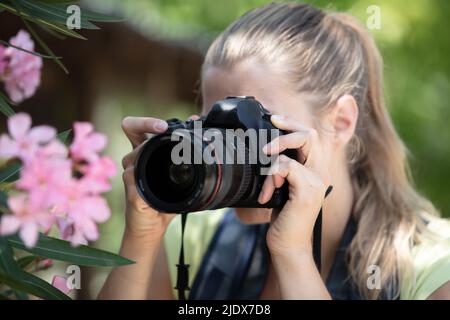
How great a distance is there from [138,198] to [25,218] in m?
0.69

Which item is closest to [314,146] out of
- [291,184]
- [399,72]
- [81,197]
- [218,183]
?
[291,184]

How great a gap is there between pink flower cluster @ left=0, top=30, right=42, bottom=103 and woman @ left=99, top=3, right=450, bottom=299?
266mm

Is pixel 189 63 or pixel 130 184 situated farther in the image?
pixel 189 63

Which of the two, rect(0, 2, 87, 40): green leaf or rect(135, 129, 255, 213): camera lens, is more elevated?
rect(0, 2, 87, 40): green leaf

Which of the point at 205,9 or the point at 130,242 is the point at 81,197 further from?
the point at 205,9

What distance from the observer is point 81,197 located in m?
0.64

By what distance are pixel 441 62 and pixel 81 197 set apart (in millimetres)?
2443

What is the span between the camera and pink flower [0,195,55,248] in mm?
608

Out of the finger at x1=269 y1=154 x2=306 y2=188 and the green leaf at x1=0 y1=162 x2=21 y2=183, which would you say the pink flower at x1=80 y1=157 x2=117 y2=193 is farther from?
the finger at x1=269 y1=154 x2=306 y2=188

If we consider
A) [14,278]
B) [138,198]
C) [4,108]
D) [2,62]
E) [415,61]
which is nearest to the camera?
[14,278]

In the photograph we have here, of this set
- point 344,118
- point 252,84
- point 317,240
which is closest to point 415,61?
point 344,118

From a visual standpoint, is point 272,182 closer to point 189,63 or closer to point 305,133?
point 305,133

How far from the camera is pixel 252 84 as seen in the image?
144 centimetres

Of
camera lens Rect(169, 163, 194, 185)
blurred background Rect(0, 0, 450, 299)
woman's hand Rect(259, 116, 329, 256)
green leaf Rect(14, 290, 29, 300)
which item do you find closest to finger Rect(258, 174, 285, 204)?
woman's hand Rect(259, 116, 329, 256)
